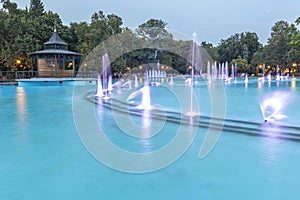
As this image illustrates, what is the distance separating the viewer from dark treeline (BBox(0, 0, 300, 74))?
100.0 feet

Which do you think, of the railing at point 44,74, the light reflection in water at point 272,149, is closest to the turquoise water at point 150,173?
the light reflection in water at point 272,149

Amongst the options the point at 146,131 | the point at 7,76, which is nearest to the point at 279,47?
the point at 7,76

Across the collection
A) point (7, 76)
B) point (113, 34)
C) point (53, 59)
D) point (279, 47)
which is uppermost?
point (113, 34)

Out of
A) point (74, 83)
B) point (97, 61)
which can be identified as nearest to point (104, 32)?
point (97, 61)

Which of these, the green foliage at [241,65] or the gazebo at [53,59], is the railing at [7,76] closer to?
the gazebo at [53,59]

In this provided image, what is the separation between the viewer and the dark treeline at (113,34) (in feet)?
100.0

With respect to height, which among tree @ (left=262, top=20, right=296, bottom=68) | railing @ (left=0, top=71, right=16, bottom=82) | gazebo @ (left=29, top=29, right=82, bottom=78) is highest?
tree @ (left=262, top=20, right=296, bottom=68)

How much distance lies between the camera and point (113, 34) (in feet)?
123

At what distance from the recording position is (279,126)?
21.5 feet

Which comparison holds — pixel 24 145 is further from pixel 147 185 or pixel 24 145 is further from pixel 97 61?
pixel 97 61

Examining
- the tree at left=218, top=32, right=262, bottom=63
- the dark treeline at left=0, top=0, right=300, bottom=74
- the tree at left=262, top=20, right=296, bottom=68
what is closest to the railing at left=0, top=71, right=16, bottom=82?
the dark treeline at left=0, top=0, right=300, bottom=74

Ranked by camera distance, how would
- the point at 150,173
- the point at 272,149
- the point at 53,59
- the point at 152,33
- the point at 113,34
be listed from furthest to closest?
the point at 152,33 < the point at 113,34 < the point at 53,59 < the point at 272,149 < the point at 150,173

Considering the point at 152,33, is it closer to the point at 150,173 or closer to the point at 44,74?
the point at 44,74

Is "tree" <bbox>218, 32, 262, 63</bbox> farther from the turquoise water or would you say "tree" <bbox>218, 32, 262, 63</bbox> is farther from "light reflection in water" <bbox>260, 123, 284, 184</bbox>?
the turquoise water
